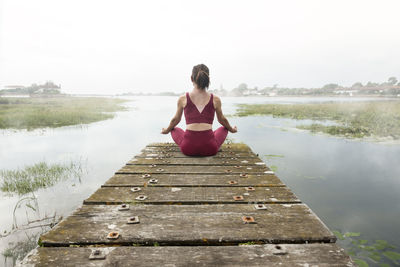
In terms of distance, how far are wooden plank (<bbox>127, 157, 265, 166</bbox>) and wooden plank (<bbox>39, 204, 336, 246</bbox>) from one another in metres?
1.97

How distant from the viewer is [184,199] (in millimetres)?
2703

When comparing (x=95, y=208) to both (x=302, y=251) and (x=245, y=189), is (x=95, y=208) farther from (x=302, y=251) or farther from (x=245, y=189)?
(x=302, y=251)

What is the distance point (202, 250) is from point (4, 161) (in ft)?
35.6

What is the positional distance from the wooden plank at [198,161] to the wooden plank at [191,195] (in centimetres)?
138

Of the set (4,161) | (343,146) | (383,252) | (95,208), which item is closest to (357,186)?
(383,252)

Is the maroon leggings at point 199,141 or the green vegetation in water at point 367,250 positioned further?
the maroon leggings at point 199,141

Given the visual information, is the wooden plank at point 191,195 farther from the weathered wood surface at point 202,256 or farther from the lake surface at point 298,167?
the lake surface at point 298,167

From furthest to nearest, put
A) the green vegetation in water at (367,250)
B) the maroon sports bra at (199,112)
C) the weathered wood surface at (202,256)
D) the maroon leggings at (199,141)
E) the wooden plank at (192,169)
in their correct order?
1. the maroon leggings at (199,141)
2. the maroon sports bra at (199,112)
3. the wooden plank at (192,169)
4. the green vegetation in water at (367,250)
5. the weathered wood surface at (202,256)

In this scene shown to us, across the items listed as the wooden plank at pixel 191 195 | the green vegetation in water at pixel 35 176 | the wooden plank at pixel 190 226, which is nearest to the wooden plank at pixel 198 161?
the wooden plank at pixel 191 195

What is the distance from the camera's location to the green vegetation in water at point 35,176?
6328mm

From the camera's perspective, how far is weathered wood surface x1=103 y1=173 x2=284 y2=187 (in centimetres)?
330

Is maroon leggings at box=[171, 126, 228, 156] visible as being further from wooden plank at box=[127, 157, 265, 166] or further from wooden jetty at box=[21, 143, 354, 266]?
wooden jetty at box=[21, 143, 354, 266]

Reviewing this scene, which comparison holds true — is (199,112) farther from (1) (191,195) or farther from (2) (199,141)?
(1) (191,195)

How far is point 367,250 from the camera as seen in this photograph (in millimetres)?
3920
